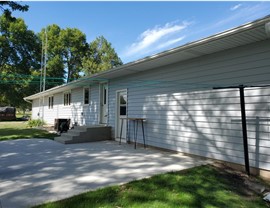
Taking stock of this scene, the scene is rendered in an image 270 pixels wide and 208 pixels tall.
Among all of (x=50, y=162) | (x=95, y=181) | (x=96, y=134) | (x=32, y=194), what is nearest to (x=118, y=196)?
(x=95, y=181)

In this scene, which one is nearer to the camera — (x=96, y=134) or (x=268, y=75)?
(x=268, y=75)

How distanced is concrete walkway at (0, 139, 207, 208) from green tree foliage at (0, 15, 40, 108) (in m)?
22.4

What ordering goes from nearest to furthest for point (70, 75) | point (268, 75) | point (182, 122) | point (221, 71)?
point (268, 75)
point (221, 71)
point (182, 122)
point (70, 75)

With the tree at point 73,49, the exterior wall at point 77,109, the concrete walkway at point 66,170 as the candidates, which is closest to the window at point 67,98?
the exterior wall at point 77,109

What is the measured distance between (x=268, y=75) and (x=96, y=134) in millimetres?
6795

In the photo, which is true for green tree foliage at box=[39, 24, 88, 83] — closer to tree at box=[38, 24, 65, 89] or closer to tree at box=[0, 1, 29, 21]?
tree at box=[38, 24, 65, 89]

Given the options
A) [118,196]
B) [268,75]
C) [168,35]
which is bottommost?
[118,196]

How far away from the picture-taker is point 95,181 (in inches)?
158

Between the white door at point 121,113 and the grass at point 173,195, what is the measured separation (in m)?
4.87

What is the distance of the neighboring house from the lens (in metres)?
4.55

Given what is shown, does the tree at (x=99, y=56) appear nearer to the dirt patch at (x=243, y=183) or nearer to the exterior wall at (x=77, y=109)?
the exterior wall at (x=77, y=109)

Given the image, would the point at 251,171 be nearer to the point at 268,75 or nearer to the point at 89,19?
the point at 268,75

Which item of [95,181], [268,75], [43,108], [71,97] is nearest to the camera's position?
[95,181]

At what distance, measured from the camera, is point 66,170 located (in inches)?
187
